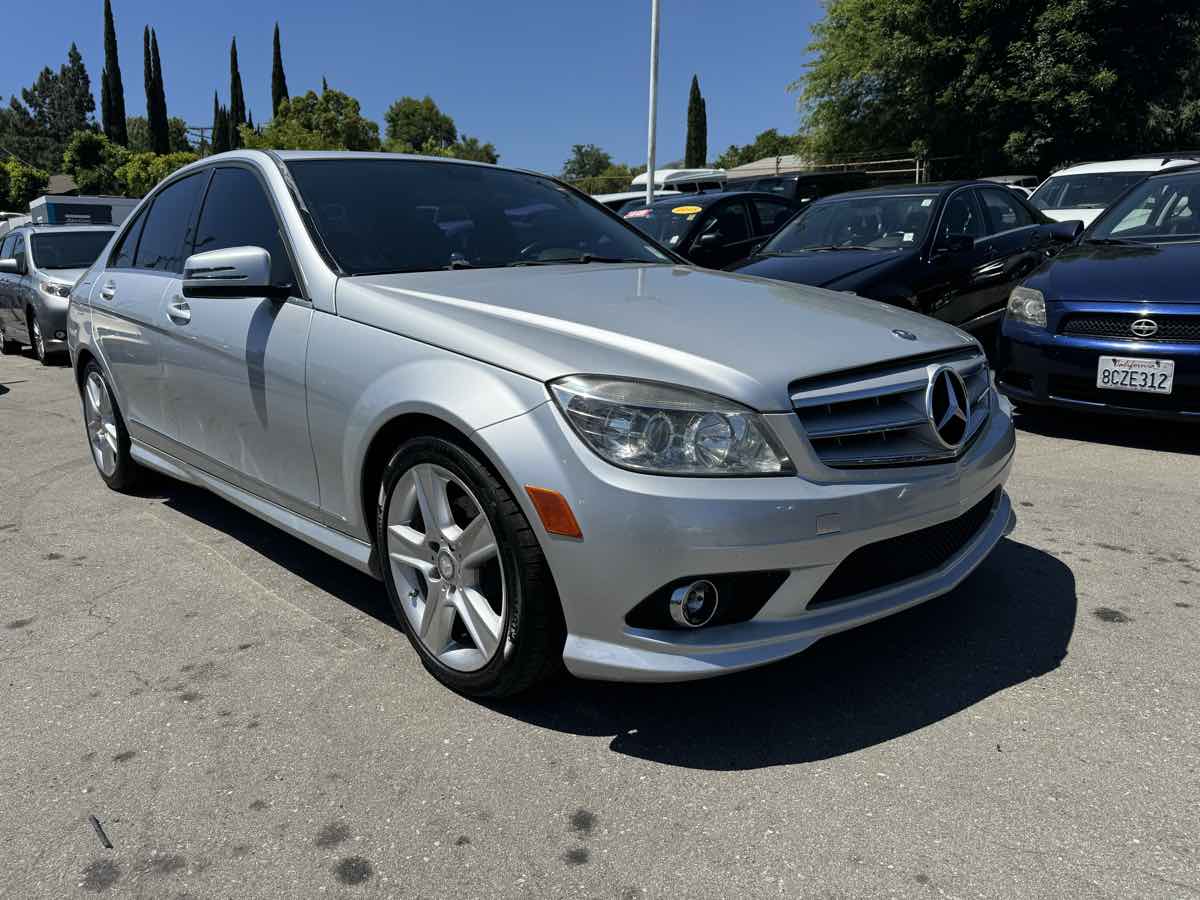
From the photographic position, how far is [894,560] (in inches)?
98.3

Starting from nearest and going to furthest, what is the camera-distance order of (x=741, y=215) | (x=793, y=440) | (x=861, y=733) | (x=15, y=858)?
(x=15, y=858) → (x=793, y=440) → (x=861, y=733) → (x=741, y=215)

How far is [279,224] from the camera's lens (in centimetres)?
326

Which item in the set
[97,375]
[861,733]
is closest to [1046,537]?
[861,733]

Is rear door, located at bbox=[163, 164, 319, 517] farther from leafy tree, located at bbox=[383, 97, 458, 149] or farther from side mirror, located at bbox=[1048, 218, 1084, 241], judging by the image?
leafy tree, located at bbox=[383, 97, 458, 149]

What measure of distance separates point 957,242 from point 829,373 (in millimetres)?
4768

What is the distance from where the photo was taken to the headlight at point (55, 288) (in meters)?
10.3

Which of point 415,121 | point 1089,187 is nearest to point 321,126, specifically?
point 415,121

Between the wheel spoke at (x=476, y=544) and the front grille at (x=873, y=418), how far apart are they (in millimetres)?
832

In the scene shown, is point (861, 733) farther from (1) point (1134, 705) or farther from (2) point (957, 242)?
(2) point (957, 242)

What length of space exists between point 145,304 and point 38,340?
835 cm

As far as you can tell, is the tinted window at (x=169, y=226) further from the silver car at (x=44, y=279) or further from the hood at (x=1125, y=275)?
the silver car at (x=44, y=279)

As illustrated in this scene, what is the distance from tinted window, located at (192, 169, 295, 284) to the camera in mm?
3256

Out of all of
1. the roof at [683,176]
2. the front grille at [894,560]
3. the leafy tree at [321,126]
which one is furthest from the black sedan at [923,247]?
the leafy tree at [321,126]

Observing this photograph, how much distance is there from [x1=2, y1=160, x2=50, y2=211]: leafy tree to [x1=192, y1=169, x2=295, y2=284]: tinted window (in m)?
54.0
